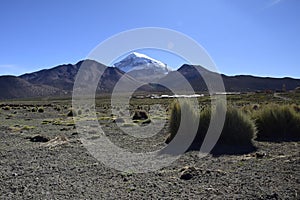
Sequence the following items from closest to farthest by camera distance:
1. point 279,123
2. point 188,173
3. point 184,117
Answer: point 188,173 → point 184,117 → point 279,123

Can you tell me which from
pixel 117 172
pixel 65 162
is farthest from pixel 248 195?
pixel 65 162

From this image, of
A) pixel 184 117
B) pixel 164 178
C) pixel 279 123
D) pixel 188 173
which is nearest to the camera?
pixel 188 173

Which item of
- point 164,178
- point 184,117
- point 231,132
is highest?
point 184,117

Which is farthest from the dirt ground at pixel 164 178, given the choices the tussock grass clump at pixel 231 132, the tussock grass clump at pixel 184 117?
the tussock grass clump at pixel 184 117

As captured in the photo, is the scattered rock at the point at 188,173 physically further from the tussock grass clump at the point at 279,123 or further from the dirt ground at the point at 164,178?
the tussock grass clump at the point at 279,123

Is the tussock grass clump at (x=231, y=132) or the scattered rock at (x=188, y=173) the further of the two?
the tussock grass clump at (x=231, y=132)

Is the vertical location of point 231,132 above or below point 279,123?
below

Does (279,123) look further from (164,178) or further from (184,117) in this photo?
(164,178)

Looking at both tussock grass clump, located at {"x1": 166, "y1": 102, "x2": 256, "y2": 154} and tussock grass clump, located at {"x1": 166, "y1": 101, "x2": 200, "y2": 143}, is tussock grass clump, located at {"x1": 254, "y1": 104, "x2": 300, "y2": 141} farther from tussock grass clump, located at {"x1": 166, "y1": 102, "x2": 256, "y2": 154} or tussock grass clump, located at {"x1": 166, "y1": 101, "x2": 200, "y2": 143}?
tussock grass clump, located at {"x1": 166, "y1": 101, "x2": 200, "y2": 143}

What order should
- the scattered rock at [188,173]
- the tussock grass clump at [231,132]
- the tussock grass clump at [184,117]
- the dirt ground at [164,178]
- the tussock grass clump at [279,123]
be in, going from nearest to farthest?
1. the dirt ground at [164,178]
2. the scattered rock at [188,173]
3. the tussock grass clump at [231,132]
4. the tussock grass clump at [184,117]
5. the tussock grass clump at [279,123]

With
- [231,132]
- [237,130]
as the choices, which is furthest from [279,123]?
[231,132]

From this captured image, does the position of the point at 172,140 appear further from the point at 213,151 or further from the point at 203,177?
the point at 203,177

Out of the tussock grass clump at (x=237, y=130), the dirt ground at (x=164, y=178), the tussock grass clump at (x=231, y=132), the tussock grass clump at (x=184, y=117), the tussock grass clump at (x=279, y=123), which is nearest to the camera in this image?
the dirt ground at (x=164, y=178)

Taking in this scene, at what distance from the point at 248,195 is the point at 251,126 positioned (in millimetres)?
7116
